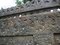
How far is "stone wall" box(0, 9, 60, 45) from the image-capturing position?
1.72 meters

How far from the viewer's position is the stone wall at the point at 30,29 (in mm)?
1721

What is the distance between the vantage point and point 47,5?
1.81 m

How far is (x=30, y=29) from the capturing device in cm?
188

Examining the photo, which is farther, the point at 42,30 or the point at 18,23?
the point at 18,23

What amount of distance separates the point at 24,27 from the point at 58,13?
50 cm

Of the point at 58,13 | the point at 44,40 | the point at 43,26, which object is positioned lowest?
the point at 44,40

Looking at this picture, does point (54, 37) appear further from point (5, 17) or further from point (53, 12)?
point (5, 17)

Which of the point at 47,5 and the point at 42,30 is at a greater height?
the point at 47,5

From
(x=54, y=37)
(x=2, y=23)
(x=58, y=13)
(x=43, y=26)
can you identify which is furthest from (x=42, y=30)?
(x=2, y=23)

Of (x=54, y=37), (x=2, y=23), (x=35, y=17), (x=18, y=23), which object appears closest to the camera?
(x=54, y=37)

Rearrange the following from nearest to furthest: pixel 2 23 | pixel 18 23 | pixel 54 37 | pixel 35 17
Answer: pixel 54 37, pixel 35 17, pixel 18 23, pixel 2 23

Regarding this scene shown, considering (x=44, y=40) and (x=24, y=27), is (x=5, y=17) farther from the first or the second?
(x=44, y=40)

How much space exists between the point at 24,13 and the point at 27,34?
33cm

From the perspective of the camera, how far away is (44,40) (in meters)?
1.75
